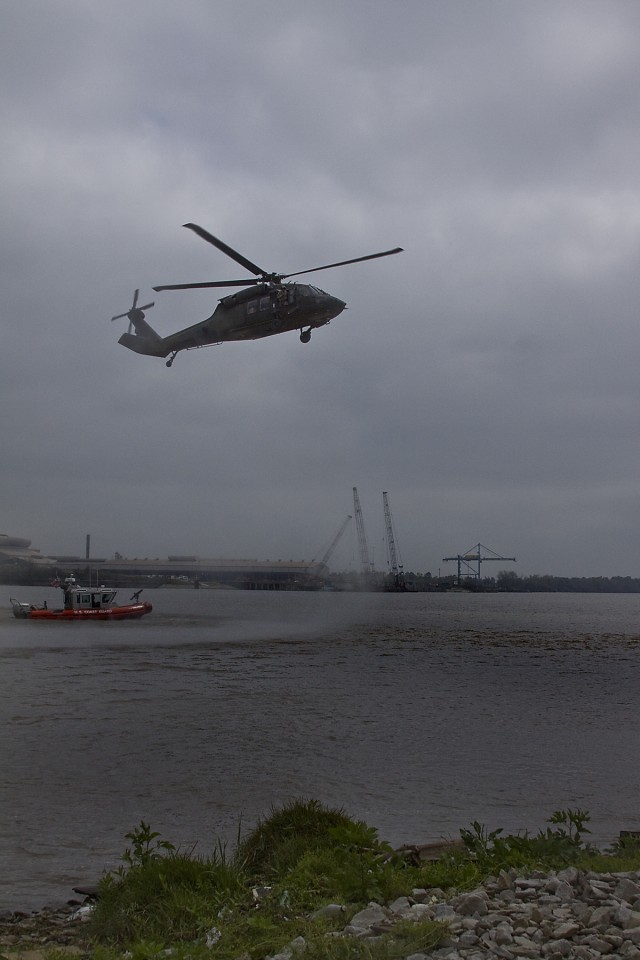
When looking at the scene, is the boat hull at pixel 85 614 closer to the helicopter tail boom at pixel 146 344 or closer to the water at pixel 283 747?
the water at pixel 283 747

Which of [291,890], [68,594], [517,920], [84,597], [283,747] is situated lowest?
[283,747]

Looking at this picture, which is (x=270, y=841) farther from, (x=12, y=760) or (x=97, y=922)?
(x=12, y=760)

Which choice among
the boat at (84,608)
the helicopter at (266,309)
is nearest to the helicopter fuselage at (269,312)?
the helicopter at (266,309)

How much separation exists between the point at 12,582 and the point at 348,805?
7061 inches

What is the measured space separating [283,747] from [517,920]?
14.9 metres

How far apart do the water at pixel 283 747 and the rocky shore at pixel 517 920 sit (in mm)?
4941

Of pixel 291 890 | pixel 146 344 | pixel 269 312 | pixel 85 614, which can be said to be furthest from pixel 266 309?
pixel 85 614

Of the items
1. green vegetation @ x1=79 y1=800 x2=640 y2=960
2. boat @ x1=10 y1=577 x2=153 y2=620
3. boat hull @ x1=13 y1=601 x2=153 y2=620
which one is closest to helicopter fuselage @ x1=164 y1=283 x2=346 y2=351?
green vegetation @ x1=79 y1=800 x2=640 y2=960

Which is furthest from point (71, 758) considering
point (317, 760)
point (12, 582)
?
point (12, 582)

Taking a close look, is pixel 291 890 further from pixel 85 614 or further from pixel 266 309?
pixel 85 614

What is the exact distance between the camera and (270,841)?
8.99 m

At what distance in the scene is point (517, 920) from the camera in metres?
5.67

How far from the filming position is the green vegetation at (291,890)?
5.66 meters

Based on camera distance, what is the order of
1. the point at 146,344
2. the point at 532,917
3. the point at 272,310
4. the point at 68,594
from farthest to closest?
1. the point at 68,594
2. the point at 146,344
3. the point at 272,310
4. the point at 532,917
